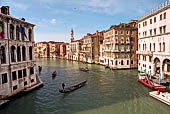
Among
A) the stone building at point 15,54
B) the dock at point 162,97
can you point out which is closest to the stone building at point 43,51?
the stone building at point 15,54

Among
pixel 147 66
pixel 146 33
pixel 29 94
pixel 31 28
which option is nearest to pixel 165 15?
pixel 146 33

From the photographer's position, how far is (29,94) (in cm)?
1800

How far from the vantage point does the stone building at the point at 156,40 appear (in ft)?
76.0

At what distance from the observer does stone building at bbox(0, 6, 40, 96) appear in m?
14.7

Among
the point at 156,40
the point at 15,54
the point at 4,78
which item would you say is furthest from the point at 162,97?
the point at 15,54

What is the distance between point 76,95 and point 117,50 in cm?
2625

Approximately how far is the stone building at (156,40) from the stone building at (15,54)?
69.5 feet

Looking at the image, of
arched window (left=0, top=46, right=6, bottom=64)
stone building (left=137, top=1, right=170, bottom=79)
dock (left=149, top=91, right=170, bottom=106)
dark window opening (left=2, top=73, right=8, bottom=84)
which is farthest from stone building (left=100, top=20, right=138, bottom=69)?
arched window (left=0, top=46, right=6, bottom=64)

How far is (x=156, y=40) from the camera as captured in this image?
85.5 feet

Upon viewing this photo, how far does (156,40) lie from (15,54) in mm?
26296

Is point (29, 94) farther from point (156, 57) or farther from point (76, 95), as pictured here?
point (156, 57)

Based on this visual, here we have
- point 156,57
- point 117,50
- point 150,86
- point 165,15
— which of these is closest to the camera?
point 150,86

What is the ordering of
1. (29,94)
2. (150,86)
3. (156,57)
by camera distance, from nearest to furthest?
1. (29,94)
2. (150,86)
3. (156,57)

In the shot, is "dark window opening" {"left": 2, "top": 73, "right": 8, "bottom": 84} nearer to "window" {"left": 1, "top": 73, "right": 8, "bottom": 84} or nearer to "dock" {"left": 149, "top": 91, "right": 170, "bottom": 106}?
"window" {"left": 1, "top": 73, "right": 8, "bottom": 84}
